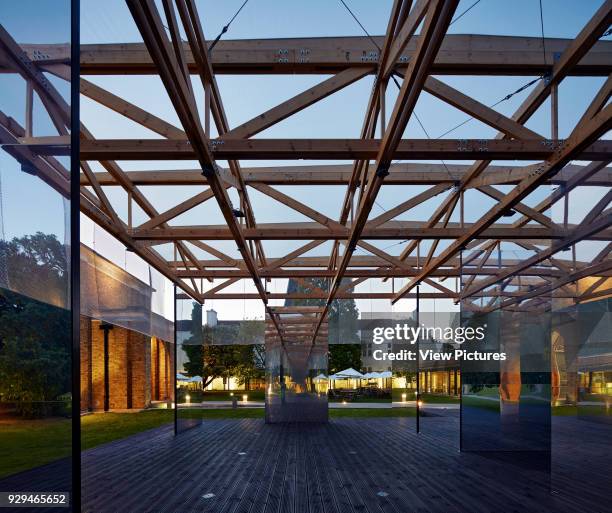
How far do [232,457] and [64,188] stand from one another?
8231mm

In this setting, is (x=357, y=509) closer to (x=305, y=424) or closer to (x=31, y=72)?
(x=31, y=72)

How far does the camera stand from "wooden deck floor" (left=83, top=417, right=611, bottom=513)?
6.42 meters

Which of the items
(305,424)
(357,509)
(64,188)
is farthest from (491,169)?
(305,424)

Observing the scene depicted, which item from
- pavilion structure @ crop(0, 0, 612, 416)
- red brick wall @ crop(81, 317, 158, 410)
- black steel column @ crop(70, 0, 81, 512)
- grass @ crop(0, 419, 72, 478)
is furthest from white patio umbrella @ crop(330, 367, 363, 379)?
grass @ crop(0, 419, 72, 478)

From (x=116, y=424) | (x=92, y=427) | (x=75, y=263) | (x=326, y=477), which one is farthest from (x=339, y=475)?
(x=116, y=424)

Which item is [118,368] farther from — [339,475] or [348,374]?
[339,475]

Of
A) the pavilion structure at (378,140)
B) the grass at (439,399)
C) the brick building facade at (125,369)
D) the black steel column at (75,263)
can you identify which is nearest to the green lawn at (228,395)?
Answer: the brick building facade at (125,369)

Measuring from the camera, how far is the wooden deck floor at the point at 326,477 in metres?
6.42

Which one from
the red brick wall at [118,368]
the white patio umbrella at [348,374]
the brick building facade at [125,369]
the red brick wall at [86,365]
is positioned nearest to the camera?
the red brick wall at [86,365]

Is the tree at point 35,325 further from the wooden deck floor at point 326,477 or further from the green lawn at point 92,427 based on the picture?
the wooden deck floor at point 326,477

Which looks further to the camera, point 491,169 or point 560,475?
point 491,169

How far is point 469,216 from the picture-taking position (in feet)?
42.8

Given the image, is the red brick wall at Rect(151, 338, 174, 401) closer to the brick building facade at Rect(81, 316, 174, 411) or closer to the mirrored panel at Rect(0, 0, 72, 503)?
the brick building facade at Rect(81, 316, 174, 411)

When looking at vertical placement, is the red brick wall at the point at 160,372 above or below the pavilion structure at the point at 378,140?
below
